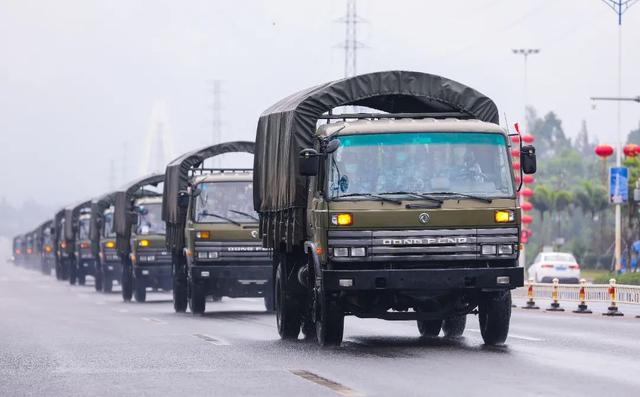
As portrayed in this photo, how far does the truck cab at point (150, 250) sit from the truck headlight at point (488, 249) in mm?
22690

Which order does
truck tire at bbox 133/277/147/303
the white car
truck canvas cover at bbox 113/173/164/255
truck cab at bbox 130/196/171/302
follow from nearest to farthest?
truck cab at bbox 130/196/171/302
truck tire at bbox 133/277/147/303
truck canvas cover at bbox 113/173/164/255
the white car

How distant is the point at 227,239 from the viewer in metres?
29.4

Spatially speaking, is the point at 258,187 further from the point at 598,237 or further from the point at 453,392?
the point at 598,237

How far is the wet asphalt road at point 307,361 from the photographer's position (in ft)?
42.2

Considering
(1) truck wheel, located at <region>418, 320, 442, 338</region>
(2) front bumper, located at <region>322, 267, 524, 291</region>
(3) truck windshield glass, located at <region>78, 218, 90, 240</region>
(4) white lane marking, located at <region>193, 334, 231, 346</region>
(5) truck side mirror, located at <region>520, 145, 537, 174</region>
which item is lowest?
(4) white lane marking, located at <region>193, 334, 231, 346</region>

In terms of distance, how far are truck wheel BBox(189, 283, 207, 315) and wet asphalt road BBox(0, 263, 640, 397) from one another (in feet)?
13.3

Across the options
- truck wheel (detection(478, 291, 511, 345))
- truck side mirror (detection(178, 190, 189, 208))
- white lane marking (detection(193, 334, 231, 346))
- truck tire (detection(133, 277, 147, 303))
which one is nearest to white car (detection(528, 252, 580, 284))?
truck tire (detection(133, 277, 147, 303))

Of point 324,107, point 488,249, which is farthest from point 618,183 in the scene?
point 488,249

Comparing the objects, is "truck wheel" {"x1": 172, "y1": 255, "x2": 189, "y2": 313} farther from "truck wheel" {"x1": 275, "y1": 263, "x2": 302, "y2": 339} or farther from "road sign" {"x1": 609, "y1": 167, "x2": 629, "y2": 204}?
"road sign" {"x1": 609, "y1": 167, "x2": 629, "y2": 204}

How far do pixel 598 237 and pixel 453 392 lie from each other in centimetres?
10017

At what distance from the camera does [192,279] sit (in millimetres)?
29797

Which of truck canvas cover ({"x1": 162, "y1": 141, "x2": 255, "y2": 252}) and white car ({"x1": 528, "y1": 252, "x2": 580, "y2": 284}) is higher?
truck canvas cover ({"x1": 162, "y1": 141, "x2": 255, "y2": 252})

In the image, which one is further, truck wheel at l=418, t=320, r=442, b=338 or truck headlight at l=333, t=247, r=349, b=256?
truck wheel at l=418, t=320, r=442, b=338

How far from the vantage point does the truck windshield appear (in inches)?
700
